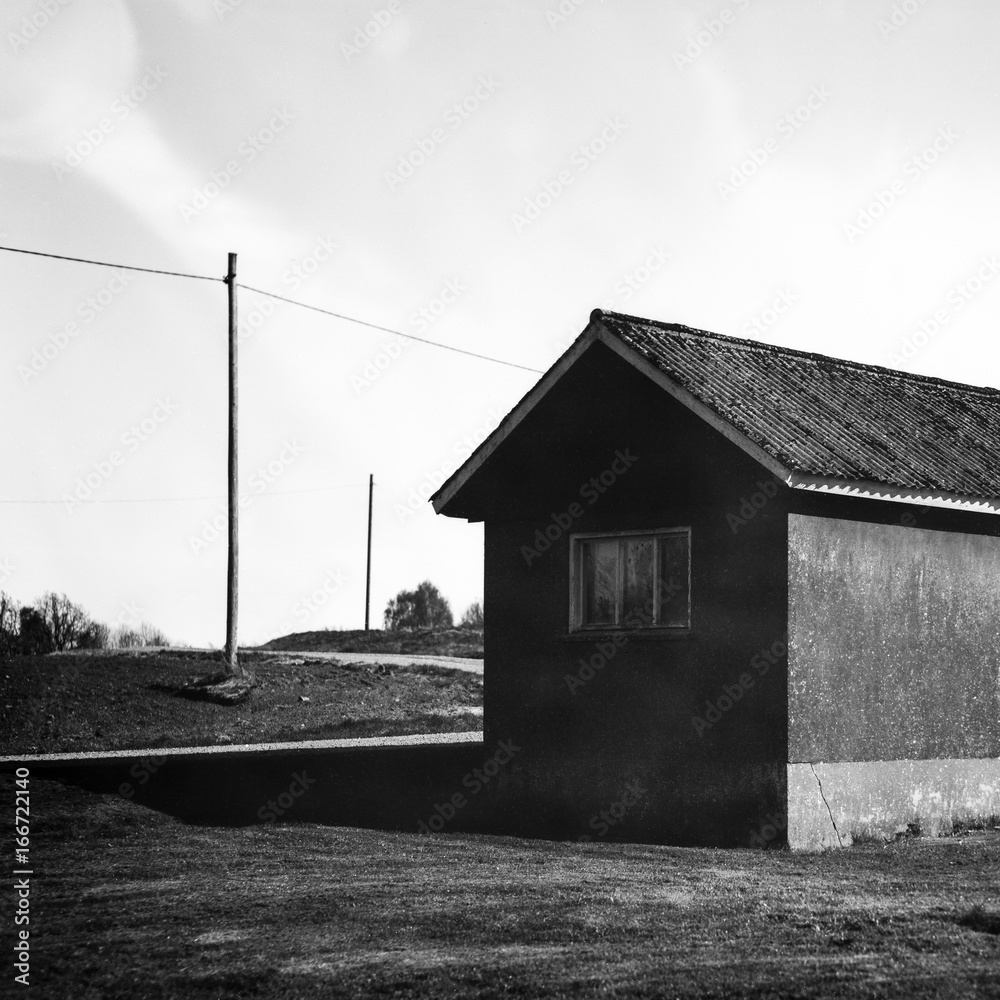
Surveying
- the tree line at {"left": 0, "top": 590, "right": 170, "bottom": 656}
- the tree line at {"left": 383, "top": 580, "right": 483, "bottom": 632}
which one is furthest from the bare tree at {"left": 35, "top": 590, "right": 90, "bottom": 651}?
the tree line at {"left": 383, "top": 580, "right": 483, "bottom": 632}

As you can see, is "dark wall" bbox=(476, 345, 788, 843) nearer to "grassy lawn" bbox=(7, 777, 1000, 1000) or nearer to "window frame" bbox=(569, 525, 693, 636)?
"window frame" bbox=(569, 525, 693, 636)

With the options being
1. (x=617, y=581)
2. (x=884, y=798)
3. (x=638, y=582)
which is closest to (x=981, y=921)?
(x=884, y=798)

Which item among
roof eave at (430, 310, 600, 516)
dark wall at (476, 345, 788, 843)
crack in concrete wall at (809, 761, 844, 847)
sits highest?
roof eave at (430, 310, 600, 516)

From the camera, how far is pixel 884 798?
14500 millimetres

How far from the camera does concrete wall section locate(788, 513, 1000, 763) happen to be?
46.2 feet

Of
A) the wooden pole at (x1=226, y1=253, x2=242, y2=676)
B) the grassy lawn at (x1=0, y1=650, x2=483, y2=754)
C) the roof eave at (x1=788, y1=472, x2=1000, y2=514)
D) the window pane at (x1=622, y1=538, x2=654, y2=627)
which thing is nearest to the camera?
the roof eave at (x1=788, y1=472, x2=1000, y2=514)

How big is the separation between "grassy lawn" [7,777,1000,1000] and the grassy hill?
1143 inches

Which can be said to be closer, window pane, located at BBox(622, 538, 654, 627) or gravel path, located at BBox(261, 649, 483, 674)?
window pane, located at BBox(622, 538, 654, 627)

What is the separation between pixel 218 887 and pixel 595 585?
233 inches

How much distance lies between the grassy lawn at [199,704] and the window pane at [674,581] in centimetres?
1183

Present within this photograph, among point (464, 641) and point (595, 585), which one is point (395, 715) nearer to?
point (595, 585)

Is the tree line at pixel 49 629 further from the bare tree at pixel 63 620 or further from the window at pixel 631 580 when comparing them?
the window at pixel 631 580

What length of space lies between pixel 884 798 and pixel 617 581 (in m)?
3.43

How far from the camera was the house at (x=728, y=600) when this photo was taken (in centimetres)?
1402
